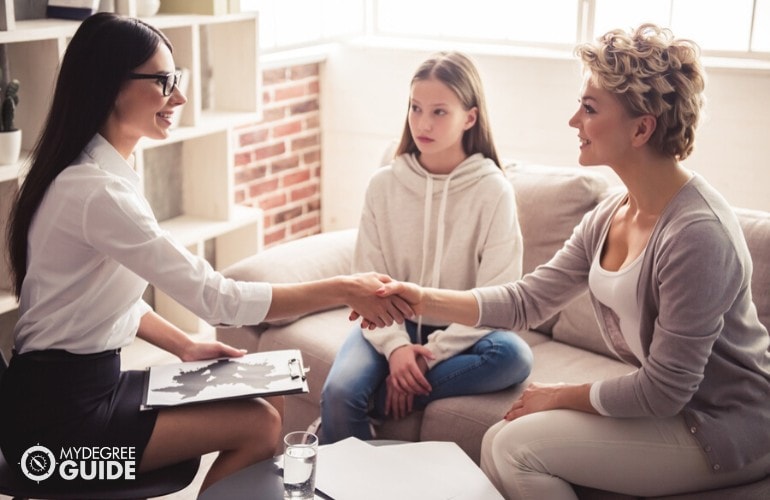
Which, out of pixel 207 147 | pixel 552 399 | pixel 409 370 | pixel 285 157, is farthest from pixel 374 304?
pixel 285 157

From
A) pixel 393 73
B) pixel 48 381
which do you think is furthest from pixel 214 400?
pixel 393 73

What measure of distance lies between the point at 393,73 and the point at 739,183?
1.61 m

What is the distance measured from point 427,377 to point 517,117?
1.90 m

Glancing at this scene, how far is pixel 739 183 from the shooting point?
3.63 meters

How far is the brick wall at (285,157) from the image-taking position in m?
4.24

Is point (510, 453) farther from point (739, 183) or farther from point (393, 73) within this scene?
point (393, 73)

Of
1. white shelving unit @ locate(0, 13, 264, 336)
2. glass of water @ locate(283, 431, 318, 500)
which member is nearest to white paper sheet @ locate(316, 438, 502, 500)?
Answer: glass of water @ locate(283, 431, 318, 500)

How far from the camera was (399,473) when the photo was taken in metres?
1.85

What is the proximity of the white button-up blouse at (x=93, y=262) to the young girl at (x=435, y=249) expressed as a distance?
57cm

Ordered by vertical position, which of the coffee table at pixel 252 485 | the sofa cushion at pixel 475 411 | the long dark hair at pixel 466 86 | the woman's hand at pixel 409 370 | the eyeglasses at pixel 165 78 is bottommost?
the sofa cushion at pixel 475 411

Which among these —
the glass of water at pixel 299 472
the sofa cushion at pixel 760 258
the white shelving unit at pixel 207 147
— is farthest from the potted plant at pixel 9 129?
the sofa cushion at pixel 760 258

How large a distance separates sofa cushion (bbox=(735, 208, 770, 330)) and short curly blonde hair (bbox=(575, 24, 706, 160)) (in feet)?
1.86

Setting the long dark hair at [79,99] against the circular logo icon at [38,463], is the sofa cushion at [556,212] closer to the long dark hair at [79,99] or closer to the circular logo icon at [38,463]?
the long dark hair at [79,99]

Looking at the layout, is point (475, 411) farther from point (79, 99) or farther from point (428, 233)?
point (79, 99)
